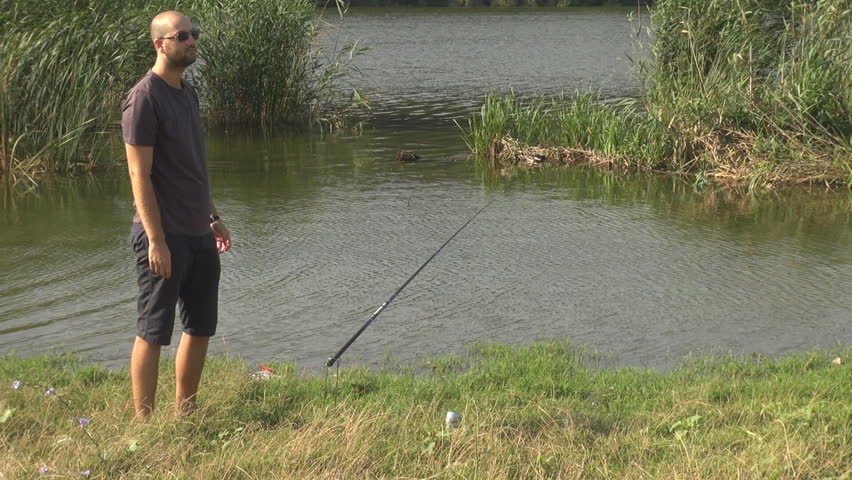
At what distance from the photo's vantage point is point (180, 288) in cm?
438

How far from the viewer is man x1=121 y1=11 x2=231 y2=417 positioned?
4141 millimetres

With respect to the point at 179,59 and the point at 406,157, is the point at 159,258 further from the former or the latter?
the point at 406,157

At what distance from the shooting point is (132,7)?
13586 mm

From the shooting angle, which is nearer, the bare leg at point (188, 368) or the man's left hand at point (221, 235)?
the bare leg at point (188, 368)

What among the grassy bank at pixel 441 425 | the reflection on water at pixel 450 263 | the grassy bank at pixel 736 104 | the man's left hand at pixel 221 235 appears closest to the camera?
the grassy bank at pixel 441 425

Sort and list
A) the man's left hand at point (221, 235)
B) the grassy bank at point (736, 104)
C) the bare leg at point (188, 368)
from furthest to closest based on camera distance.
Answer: the grassy bank at point (736, 104), the man's left hand at point (221, 235), the bare leg at point (188, 368)

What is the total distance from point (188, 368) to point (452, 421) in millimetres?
1041

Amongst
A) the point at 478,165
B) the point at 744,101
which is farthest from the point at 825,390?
the point at 478,165

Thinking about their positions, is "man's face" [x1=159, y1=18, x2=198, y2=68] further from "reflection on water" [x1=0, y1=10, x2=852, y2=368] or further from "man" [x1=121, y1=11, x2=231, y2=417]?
"reflection on water" [x1=0, y1=10, x2=852, y2=368]

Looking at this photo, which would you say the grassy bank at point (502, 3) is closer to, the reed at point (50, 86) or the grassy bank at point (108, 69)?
the grassy bank at point (108, 69)

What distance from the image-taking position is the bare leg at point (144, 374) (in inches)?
169

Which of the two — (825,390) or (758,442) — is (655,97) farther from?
(758,442)

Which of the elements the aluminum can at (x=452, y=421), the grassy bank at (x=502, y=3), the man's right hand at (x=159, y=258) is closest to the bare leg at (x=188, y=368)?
the man's right hand at (x=159, y=258)

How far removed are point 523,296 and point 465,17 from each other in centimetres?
3598
